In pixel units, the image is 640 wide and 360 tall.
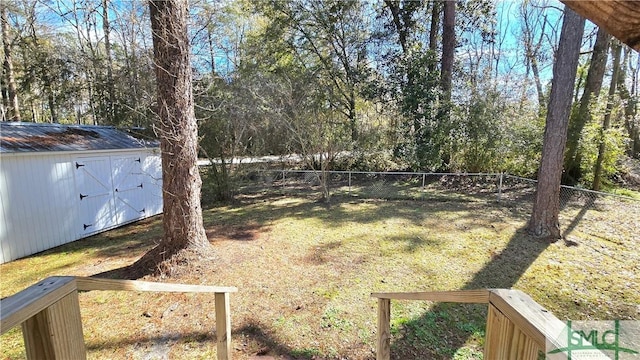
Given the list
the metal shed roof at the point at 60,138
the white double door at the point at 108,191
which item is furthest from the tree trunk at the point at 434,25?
the white double door at the point at 108,191

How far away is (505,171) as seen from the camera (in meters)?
9.54

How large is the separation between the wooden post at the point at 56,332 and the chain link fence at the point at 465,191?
24.7 ft

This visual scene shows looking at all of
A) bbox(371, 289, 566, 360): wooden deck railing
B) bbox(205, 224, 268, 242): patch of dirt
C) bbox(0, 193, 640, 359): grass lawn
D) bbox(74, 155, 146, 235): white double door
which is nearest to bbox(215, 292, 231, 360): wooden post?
bbox(0, 193, 640, 359): grass lawn

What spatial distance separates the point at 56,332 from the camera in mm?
842

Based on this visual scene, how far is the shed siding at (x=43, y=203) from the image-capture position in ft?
17.4

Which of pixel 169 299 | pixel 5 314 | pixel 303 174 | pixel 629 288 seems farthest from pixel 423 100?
pixel 5 314

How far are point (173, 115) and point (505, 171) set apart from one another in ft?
32.0

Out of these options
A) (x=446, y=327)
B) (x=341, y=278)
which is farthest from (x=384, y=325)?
(x=341, y=278)

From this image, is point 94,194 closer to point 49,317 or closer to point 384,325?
point 384,325

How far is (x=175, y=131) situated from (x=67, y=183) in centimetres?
420

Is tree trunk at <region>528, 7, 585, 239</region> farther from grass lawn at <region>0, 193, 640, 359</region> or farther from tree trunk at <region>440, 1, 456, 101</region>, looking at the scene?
tree trunk at <region>440, 1, 456, 101</region>

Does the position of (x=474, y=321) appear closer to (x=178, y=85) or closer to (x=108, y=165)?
(x=178, y=85)

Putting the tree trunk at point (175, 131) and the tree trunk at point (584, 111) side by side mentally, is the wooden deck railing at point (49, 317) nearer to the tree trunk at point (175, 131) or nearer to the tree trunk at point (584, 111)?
the tree trunk at point (175, 131)

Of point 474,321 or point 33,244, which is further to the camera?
point 33,244
